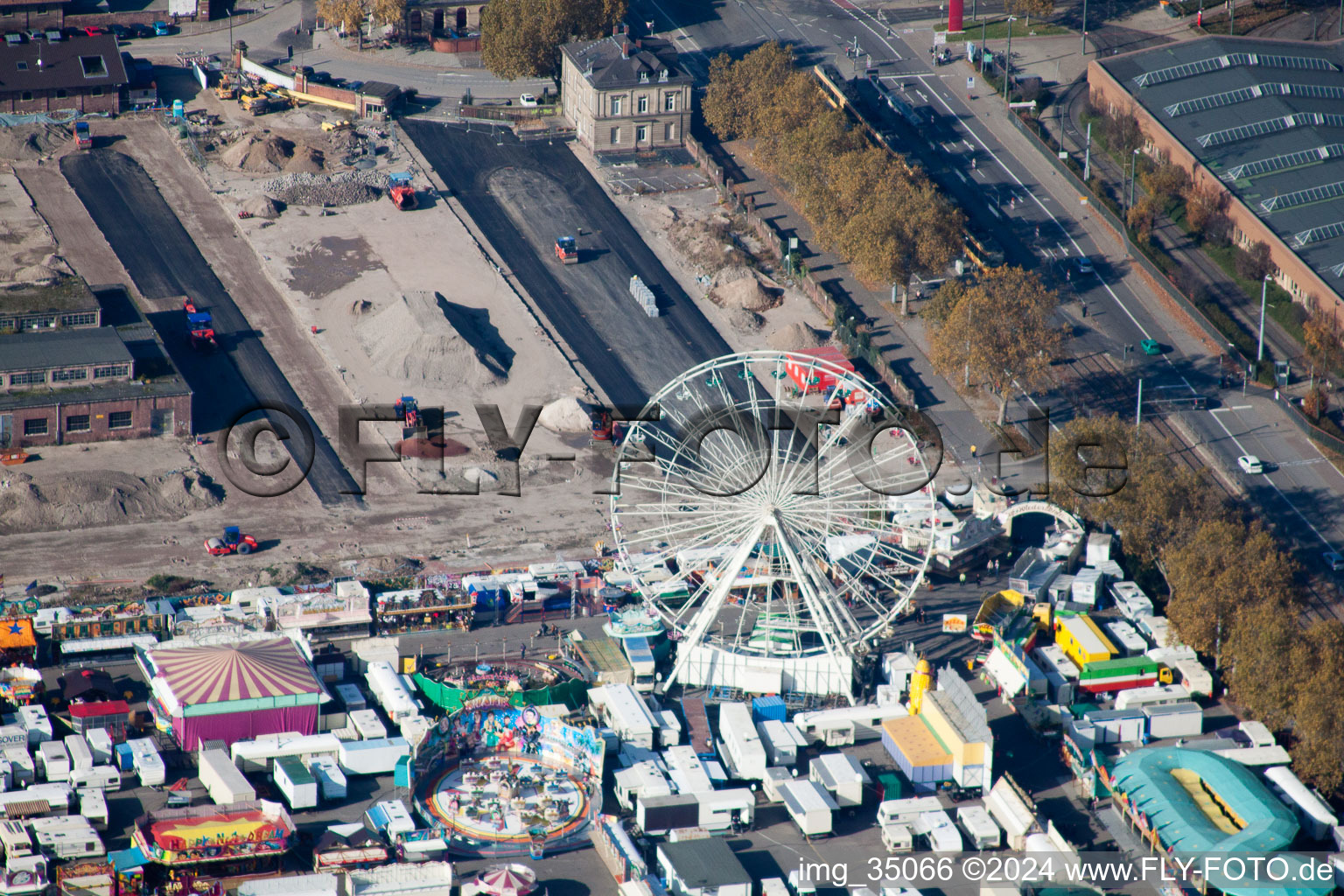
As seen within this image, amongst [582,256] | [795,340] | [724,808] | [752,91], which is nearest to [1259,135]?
[752,91]

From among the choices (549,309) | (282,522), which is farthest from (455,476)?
(549,309)

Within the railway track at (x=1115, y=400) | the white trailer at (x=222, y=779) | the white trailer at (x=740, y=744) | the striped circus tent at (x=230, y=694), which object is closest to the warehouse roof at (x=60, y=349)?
the striped circus tent at (x=230, y=694)

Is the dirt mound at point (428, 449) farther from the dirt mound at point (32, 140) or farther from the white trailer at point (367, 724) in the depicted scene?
the dirt mound at point (32, 140)

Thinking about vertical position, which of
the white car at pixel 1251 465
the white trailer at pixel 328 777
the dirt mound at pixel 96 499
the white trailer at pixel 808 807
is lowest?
the dirt mound at pixel 96 499

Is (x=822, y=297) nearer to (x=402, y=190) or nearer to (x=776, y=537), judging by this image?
(x=402, y=190)

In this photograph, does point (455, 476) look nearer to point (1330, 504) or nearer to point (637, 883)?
point (637, 883)

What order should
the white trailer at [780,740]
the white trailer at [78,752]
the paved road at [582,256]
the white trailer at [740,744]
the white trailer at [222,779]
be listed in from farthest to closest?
the paved road at [582,256] < the white trailer at [780,740] < the white trailer at [740,744] < the white trailer at [78,752] < the white trailer at [222,779]
